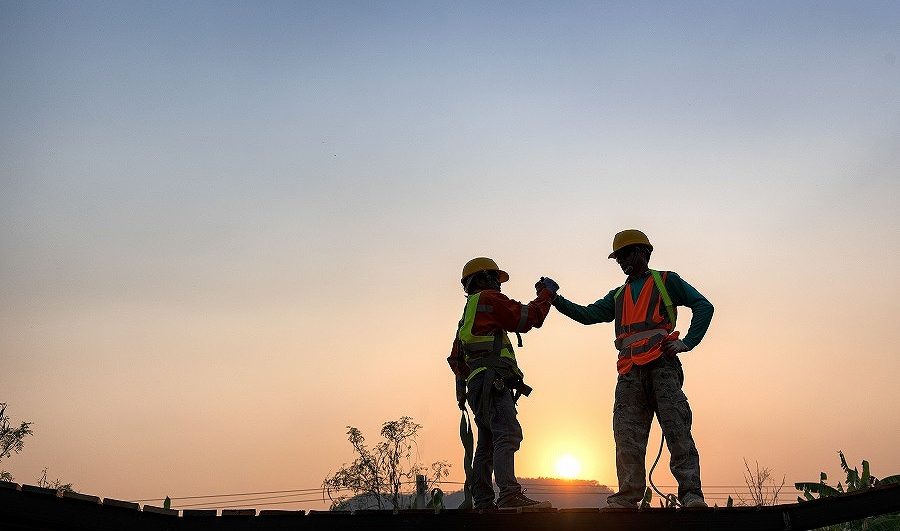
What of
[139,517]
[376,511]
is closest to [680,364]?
[376,511]

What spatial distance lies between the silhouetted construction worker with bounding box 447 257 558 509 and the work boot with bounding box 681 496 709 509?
5.32 ft

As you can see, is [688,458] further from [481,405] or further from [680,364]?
[481,405]

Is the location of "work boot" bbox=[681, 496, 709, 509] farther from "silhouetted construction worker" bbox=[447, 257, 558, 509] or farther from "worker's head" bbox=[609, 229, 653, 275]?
"worker's head" bbox=[609, 229, 653, 275]

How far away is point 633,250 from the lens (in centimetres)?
975

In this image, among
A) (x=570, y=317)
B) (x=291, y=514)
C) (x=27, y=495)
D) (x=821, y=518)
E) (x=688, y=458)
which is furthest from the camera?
(x=570, y=317)

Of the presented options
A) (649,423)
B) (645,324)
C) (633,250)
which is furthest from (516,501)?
(633,250)

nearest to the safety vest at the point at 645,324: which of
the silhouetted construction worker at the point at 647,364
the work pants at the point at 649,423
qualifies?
the silhouetted construction worker at the point at 647,364

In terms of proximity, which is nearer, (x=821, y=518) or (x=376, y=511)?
(x=376, y=511)

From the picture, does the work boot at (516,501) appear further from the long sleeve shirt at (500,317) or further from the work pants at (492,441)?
the long sleeve shirt at (500,317)

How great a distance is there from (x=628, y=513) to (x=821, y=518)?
5.89 feet

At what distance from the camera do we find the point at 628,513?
7.93 meters

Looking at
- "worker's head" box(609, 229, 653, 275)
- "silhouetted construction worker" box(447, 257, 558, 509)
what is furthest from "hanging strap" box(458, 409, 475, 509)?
"worker's head" box(609, 229, 653, 275)

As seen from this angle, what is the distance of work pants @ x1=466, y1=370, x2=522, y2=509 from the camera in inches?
345

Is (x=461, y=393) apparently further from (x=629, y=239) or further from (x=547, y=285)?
(x=629, y=239)
